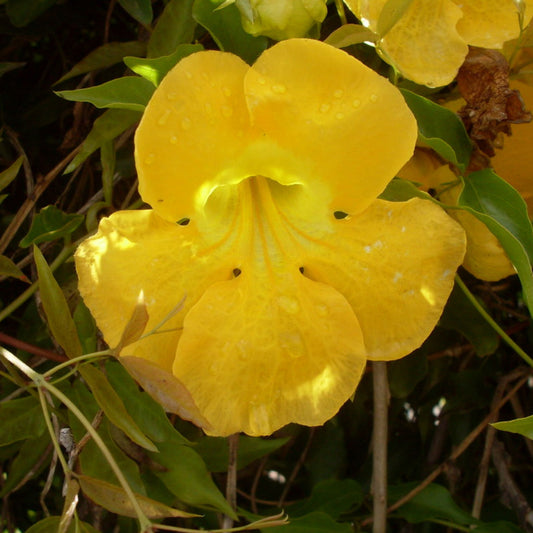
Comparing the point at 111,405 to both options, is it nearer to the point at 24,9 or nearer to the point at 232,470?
the point at 232,470

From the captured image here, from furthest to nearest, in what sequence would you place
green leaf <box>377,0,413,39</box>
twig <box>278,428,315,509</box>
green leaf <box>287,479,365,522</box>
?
twig <box>278,428,315,509</box>, green leaf <box>287,479,365,522</box>, green leaf <box>377,0,413,39</box>

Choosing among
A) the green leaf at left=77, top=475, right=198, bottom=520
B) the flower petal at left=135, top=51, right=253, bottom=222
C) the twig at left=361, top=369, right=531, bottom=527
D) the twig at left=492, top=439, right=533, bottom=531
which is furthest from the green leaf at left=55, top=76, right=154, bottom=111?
the twig at left=492, top=439, right=533, bottom=531

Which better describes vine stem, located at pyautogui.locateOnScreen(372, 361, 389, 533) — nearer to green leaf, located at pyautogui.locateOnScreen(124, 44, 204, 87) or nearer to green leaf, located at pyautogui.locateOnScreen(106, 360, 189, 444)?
green leaf, located at pyautogui.locateOnScreen(106, 360, 189, 444)

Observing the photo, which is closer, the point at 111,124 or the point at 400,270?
the point at 400,270

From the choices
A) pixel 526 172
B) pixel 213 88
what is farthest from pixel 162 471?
pixel 526 172

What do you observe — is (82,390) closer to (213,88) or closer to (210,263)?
(210,263)

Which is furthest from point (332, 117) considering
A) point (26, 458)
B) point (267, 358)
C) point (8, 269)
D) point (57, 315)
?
point (26, 458)

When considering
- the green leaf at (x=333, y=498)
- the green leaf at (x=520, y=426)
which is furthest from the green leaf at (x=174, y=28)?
the green leaf at (x=333, y=498)
